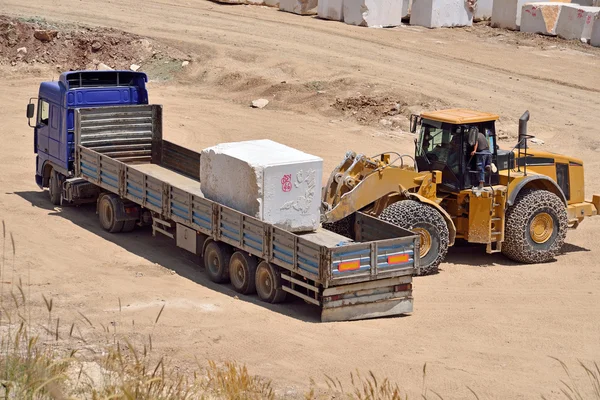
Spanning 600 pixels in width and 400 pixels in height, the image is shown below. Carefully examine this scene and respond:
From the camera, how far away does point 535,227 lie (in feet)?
54.9

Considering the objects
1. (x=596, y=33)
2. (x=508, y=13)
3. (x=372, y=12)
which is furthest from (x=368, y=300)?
(x=508, y=13)

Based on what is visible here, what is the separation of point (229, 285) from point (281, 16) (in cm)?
2275

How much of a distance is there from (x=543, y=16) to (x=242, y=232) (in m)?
24.2

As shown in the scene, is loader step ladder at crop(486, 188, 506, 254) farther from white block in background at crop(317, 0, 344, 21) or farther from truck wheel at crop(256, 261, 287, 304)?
white block in background at crop(317, 0, 344, 21)

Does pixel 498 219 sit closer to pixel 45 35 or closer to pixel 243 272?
pixel 243 272

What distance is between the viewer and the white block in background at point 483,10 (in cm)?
3816

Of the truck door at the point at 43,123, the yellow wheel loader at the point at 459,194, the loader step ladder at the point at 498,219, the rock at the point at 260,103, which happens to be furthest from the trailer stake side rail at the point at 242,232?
the rock at the point at 260,103

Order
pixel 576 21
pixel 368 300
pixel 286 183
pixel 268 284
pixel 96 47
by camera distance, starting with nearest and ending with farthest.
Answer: pixel 368 300
pixel 268 284
pixel 286 183
pixel 96 47
pixel 576 21

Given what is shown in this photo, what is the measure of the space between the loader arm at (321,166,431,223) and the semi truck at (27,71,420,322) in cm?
20

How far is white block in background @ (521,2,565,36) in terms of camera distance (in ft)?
118

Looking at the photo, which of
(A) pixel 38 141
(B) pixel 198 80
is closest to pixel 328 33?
(B) pixel 198 80

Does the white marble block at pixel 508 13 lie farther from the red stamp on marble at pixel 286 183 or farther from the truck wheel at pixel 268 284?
the truck wheel at pixel 268 284

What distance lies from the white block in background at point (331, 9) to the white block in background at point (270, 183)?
70.1 feet

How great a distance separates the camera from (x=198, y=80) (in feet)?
99.9
